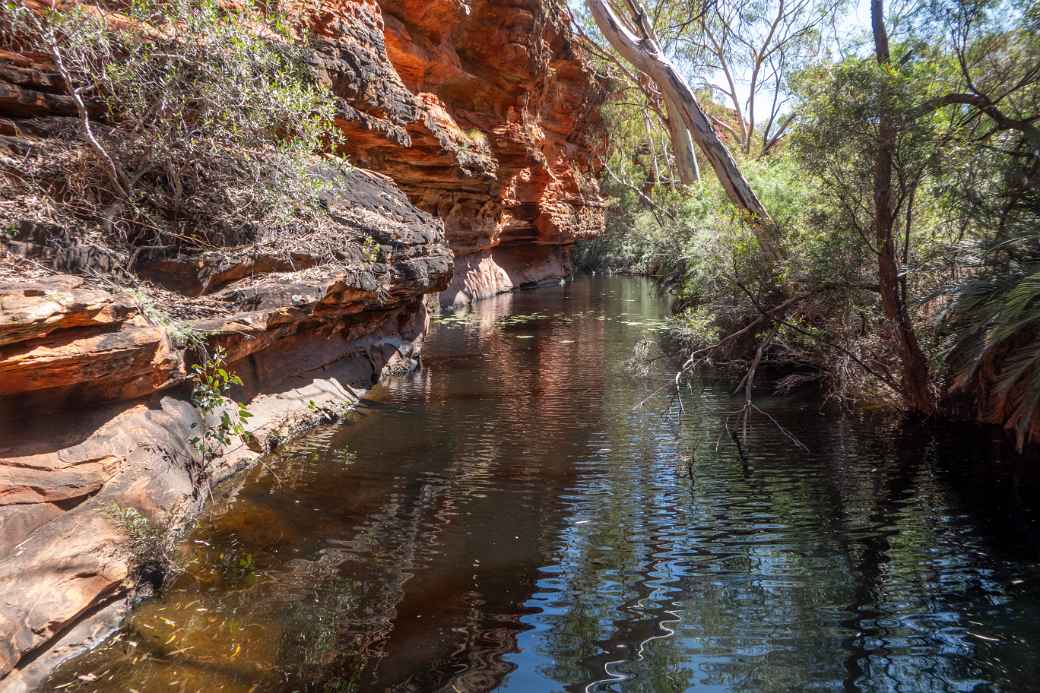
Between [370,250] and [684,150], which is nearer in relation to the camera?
[370,250]

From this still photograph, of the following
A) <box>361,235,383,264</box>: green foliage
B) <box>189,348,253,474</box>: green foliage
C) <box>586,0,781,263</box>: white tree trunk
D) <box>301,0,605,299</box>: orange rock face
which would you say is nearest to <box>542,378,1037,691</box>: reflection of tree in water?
<box>189,348,253,474</box>: green foliage

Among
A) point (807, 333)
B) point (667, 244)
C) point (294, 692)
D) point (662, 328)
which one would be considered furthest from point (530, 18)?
point (294, 692)

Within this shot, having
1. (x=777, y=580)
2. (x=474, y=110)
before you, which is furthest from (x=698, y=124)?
(x=474, y=110)

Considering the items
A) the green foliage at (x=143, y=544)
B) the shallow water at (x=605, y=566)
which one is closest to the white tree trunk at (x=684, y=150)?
the shallow water at (x=605, y=566)

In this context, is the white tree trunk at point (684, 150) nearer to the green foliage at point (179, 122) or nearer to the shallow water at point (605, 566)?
the shallow water at point (605, 566)

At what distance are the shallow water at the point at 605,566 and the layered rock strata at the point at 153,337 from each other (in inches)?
16.8

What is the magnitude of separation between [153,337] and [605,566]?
4.02m

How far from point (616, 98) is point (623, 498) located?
26750 millimetres

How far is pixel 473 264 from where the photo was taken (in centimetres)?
2616

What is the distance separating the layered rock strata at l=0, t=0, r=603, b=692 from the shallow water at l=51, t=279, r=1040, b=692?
1.40 feet

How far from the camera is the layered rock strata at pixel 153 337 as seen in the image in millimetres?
4168

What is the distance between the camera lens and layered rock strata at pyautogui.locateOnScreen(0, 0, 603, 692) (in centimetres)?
417

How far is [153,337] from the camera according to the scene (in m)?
5.30

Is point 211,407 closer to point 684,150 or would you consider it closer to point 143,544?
point 143,544
